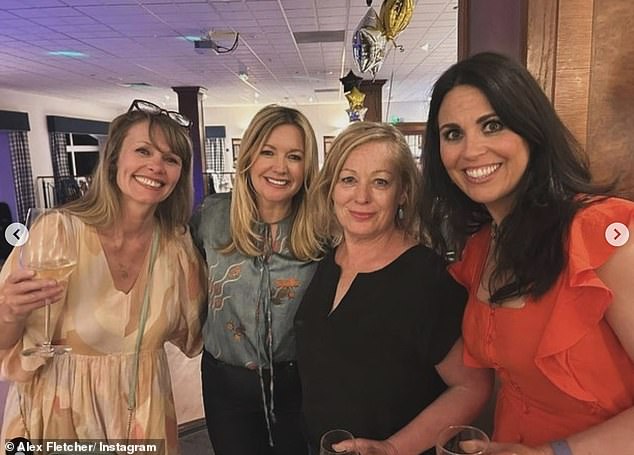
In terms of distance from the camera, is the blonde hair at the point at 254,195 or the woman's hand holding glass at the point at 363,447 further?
the blonde hair at the point at 254,195

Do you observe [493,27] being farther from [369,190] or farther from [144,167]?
[144,167]

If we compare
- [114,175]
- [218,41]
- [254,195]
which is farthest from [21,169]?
[254,195]

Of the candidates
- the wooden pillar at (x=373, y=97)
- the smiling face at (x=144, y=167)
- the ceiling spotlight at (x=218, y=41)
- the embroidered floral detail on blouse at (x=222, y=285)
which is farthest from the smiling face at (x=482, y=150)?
the wooden pillar at (x=373, y=97)

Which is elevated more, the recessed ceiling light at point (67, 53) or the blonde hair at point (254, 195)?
the recessed ceiling light at point (67, 53)

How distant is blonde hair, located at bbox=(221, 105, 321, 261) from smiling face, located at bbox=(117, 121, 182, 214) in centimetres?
23

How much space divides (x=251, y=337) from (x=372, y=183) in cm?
63

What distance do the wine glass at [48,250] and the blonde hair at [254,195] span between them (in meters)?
→ 0.50

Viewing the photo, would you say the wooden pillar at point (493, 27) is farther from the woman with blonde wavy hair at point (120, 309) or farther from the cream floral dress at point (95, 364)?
the cream floral dress at point (95, 364)

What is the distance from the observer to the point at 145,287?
1.47 metres

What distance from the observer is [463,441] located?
2.52 ft

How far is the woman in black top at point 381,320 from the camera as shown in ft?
3.78

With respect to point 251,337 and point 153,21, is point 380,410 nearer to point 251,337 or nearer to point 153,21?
point 251,337

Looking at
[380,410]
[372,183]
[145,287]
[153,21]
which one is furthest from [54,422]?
[153,21]

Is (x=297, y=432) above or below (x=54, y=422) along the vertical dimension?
below
